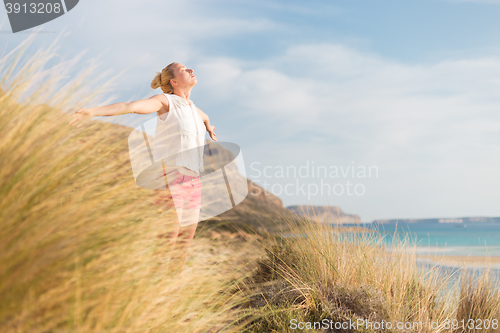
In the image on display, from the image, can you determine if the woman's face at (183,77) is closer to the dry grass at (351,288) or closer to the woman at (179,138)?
the woman at (179,138)

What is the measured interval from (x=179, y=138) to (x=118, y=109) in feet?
1.63

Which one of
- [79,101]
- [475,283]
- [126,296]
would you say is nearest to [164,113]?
[79,101]

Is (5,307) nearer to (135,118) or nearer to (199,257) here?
(135,118)

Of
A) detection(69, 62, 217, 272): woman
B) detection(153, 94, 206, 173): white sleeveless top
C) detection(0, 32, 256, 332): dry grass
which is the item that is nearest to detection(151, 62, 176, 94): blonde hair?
detection(69, 62, 217, 272): woman

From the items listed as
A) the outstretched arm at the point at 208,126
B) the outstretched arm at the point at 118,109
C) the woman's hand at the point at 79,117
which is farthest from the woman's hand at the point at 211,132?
the woman's hand at the point at 79,117

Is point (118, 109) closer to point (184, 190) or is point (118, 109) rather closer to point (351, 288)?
point (184, 190)

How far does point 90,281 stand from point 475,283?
5073mm

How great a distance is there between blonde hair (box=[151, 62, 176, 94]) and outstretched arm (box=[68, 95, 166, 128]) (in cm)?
31

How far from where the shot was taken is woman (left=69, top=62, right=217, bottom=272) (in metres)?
2.41

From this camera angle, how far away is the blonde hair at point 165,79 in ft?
9.68

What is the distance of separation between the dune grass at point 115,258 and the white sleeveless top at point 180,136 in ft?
0.89

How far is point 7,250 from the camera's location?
1.22m

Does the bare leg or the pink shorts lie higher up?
the pink shorts

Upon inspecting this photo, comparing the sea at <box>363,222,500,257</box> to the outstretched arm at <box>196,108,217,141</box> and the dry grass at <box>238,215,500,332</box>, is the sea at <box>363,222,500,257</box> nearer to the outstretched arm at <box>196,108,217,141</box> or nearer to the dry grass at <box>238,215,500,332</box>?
the dry grass at <box>238,215,500,332</box>
